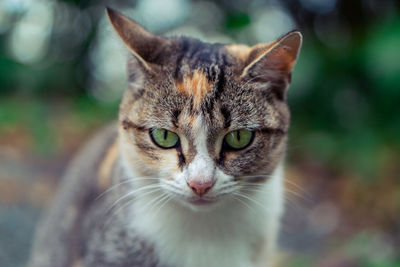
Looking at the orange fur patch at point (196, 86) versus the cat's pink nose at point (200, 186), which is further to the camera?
the orange fur patch at point (196, 86)

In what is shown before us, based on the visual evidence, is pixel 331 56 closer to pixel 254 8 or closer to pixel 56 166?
pixel 254 8

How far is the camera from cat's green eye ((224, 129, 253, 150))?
64.0 inches

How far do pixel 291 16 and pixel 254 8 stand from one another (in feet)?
1.42

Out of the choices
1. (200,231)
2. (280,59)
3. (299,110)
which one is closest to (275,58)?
(280,59)

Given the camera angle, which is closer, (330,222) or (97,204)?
(97,204)

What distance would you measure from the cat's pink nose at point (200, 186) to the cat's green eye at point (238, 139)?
0.63 feet

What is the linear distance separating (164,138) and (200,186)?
0.27 meters

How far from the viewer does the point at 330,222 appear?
12.1 ft

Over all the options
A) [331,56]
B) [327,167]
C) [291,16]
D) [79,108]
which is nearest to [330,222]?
[327,167]

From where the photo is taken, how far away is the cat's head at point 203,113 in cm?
156

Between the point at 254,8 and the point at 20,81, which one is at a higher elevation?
the point at 254,8

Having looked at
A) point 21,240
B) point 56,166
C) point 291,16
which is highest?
point 291,16

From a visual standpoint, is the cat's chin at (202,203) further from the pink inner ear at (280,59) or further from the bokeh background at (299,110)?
the bokeh background at (299,110)

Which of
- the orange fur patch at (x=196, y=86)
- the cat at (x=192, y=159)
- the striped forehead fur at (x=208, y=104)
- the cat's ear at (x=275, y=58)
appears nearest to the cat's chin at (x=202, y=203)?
the cat at (x=192, y=159)
